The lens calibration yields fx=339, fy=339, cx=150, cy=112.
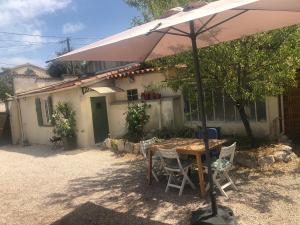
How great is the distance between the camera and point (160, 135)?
12602 millimetres

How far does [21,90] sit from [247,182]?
16.6 meters

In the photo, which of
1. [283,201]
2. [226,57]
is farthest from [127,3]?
[283,201]

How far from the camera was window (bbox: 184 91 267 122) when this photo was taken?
35.7ft

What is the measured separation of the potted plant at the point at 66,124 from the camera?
15062 mm

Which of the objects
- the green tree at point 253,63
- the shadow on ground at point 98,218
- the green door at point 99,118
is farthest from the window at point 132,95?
the shadow on ground at point 98,218

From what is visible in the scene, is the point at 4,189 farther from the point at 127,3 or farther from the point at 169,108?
the point at 127,3

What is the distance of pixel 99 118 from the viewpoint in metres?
15.6

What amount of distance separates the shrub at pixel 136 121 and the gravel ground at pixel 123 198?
2.26m

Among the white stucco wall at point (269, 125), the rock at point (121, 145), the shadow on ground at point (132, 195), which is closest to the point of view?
the shadow on ground at point (132, 195)

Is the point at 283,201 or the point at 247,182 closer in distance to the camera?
the point at 283,201

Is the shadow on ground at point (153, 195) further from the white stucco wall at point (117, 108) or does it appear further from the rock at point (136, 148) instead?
the white stucco wall at point (117, 108)

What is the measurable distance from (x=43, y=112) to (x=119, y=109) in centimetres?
514

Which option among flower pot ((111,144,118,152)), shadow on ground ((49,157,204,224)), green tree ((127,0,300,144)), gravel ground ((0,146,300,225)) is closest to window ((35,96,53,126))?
flower pot ((111,144,118,152))

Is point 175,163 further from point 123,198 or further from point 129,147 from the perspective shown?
point 129,147
